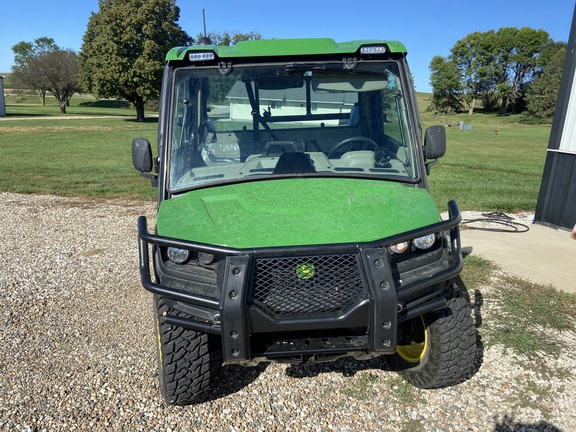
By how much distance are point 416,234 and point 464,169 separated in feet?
44.7

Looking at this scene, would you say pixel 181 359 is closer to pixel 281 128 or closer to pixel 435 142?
pixel 281 128

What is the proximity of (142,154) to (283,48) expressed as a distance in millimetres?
1319

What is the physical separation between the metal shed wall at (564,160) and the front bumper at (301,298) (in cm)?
567

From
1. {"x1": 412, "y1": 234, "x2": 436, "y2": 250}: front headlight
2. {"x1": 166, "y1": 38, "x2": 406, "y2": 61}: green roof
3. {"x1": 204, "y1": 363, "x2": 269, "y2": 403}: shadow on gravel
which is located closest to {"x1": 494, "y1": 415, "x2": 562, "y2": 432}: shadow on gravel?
{"x1": 412, "y1": 234, "x2": 436, "y2": 250}: front headlight

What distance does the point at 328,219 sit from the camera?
2.68 m

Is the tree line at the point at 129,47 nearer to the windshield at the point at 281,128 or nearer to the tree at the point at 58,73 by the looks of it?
the tree at the point at 58,73

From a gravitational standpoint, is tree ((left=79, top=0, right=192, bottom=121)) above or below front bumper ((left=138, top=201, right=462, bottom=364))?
above

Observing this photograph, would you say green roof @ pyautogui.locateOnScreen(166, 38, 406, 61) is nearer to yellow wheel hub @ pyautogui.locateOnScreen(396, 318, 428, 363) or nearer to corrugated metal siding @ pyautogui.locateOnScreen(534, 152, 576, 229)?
yellow wheel hub @ pyautogui.locateOnScreen(396, 318, 428, 363)

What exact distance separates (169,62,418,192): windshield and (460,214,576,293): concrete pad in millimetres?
2950

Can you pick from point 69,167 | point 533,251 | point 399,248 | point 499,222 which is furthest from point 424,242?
point 69,167

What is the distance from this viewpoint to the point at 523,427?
290 cm

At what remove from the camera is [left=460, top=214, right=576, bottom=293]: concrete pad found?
5316 millimetres

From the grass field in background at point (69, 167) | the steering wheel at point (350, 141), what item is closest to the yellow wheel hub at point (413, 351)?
the steering wheel at point (350, 141)

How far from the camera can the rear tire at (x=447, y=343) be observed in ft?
9.61
